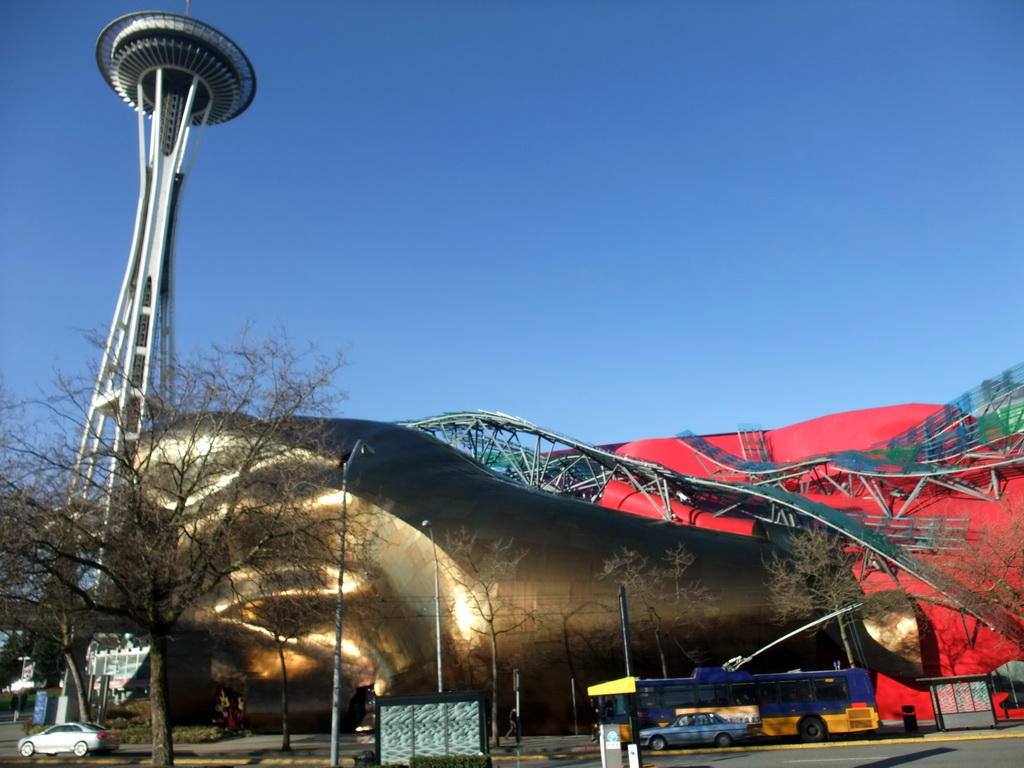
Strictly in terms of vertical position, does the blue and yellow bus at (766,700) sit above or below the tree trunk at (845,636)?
below

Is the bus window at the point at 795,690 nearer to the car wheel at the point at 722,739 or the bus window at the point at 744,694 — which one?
the bus window at the point at 744,694

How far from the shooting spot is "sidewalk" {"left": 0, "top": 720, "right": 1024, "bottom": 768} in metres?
24.5

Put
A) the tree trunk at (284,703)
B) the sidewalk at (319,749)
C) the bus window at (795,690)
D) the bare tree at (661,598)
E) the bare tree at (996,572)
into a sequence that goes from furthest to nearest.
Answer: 1. the bare tree at (996,572)
2. the bare tree at (661,598)
3. the tree trunk at (284,703)
4. the bus window at (795,690)
5. the sidewalk at (319,749)

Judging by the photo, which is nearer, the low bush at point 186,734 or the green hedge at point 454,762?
the green hedge at point 454,762

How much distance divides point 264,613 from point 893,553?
102ft

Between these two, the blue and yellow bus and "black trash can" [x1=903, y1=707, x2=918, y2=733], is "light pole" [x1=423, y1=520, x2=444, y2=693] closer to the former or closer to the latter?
the blue and yellow bus

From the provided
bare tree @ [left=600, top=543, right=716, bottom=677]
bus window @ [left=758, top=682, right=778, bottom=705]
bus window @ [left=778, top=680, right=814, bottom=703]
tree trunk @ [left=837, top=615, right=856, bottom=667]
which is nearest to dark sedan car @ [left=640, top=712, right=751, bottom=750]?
bus window @ [left=758, top=682, right=778, bottom=705]

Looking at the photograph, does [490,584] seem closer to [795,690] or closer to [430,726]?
[430,726]

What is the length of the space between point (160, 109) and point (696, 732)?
78.0m

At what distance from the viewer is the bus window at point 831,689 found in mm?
27359

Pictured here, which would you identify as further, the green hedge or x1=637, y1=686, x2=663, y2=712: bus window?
x1=637, y1=686, x2=663, y2=712: bus window

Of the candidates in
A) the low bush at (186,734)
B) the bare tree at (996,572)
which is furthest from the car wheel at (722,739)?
the low bush at (186,734)

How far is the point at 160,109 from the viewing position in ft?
257

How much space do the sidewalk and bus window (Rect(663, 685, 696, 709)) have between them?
262 cm
